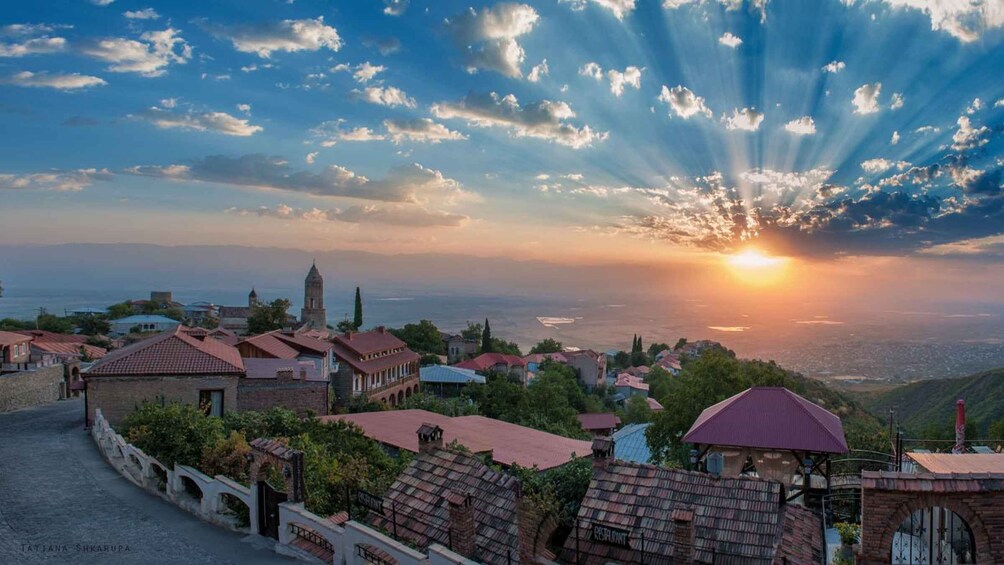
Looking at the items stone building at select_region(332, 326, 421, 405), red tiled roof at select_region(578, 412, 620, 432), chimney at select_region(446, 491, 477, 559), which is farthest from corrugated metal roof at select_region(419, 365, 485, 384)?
chimney at select_region(446, 491, 477, 559)

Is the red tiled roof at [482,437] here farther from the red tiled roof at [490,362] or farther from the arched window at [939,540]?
the red tiled roof at [490,362]

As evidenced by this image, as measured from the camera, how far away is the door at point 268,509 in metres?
9.47

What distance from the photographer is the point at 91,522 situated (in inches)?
414

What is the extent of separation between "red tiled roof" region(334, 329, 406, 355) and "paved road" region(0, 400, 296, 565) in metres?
27.6

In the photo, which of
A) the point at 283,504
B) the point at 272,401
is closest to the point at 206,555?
the point at 283,504

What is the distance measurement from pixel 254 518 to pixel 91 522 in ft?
10.7

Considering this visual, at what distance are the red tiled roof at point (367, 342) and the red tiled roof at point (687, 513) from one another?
3401 centimetres

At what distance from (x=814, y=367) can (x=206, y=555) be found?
97.7 metres

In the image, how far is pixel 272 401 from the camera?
23.2 meters

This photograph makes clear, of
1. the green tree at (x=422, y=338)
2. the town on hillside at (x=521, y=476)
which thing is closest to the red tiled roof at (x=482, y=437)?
the town on hillside at (x=521, y=476)

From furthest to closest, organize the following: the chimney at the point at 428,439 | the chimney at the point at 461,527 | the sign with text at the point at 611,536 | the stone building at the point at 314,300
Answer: the stone building at the point at 314,300, the chimney at the point at 428,439, the sign with text at the point at 611,536, the chimney at the point at 461,527

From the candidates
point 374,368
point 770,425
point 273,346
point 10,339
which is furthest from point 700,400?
point 10,339

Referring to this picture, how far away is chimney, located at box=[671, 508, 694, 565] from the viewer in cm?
809

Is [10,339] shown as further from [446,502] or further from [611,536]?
[611,536]
